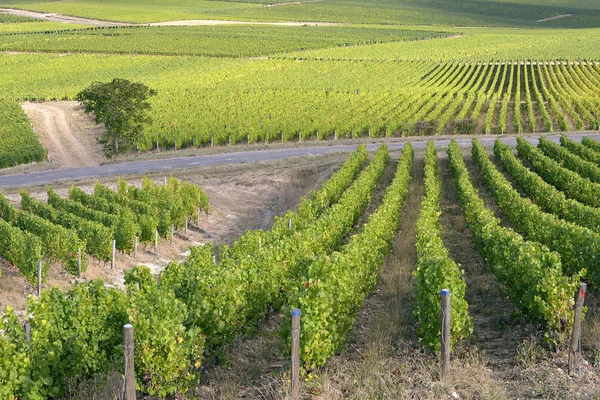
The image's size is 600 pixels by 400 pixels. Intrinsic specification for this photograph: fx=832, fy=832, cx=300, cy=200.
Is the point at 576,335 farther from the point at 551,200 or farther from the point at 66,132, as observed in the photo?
the point at 66,132

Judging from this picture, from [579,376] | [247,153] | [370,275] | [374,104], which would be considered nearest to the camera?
[579,376]

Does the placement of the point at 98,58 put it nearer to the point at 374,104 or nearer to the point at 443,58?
the point at 443,58

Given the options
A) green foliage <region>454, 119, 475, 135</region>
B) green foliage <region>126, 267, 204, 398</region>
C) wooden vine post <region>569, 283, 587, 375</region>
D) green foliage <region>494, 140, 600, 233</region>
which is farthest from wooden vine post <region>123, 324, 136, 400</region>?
green foliage <region>454, 119, 475, 135</region>

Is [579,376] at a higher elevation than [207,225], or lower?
higher

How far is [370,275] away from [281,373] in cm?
583

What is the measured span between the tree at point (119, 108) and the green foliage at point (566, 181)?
84.2 ft

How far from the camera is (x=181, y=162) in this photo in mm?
44688

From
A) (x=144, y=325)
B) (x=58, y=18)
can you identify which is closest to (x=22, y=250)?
(x=144, y=325)

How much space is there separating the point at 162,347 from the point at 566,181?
21.5m

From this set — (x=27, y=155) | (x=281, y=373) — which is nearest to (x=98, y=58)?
(x=27, y=155)

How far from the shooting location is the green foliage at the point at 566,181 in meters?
27.7

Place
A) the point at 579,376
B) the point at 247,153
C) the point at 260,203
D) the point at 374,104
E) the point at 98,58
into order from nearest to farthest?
the point at 579,376, the point at 260,203, the point at 247,153, the point at 374,104, the point at 98,58

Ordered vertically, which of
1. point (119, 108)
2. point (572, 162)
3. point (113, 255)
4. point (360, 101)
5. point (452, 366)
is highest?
point (452, 366)

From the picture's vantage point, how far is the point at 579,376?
40.6 ft
